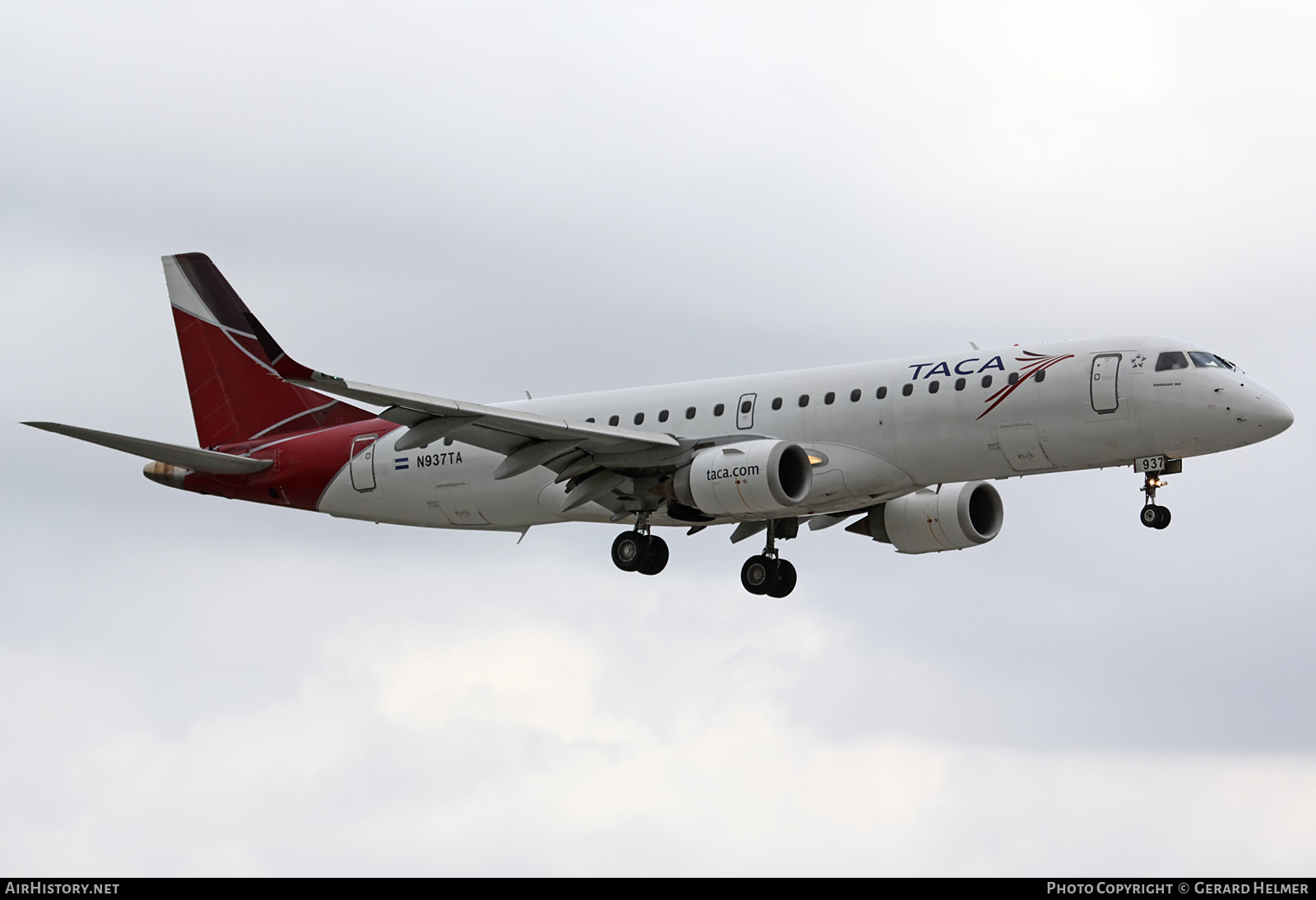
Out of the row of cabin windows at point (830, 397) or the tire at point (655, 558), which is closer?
the row of cabin windows at point (830, 397)

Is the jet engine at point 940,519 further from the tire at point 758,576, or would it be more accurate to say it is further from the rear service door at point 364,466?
the rear service door at point 364,466

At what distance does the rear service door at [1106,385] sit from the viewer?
34.9 metres

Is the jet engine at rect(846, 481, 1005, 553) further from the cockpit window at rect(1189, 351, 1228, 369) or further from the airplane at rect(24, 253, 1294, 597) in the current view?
the cockpit window at rect(1189, 351, 1228, 369)

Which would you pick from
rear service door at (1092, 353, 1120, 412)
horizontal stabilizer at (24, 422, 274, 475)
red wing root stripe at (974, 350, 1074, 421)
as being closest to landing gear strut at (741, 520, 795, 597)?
red wing root stripe at (974, 350, 1074, 421)

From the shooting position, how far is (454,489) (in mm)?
42000

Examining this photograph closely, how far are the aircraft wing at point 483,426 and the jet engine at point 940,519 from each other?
7.11 m

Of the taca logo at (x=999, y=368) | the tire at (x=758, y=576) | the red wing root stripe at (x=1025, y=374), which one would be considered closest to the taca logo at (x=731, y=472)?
the taca logo at (x=999, y=368)

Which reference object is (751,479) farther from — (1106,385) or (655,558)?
(1106,385)

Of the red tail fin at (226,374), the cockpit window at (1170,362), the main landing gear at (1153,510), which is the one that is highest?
the red tail fin at (226,374)

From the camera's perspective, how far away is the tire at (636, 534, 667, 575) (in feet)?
131

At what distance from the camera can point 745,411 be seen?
3881 centimetres

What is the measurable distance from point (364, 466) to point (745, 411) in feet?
34.9

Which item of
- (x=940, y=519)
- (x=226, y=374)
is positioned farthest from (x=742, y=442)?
(x=226, y=374)
